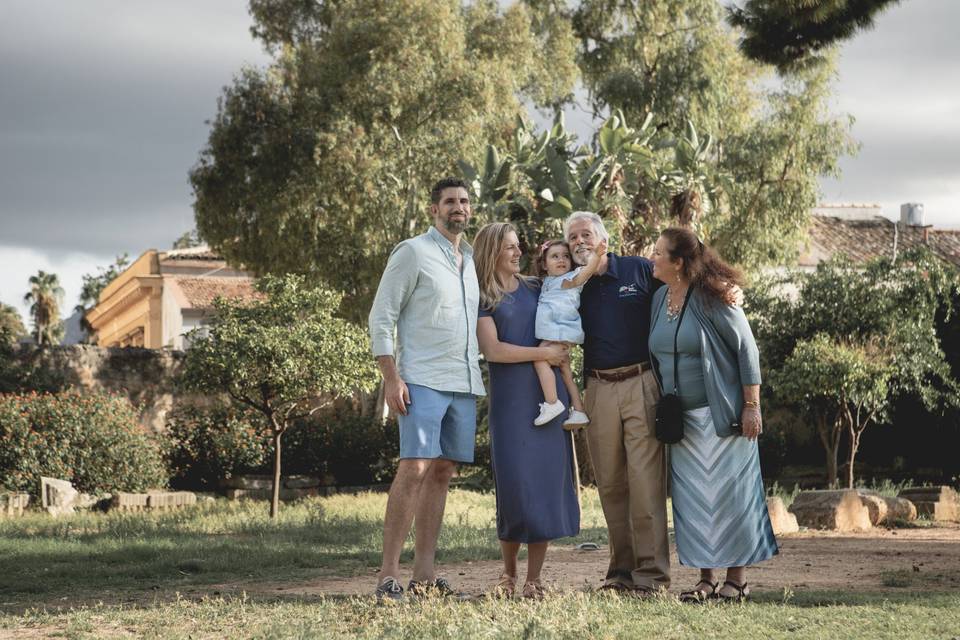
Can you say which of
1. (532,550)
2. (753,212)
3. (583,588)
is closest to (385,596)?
(532,550)

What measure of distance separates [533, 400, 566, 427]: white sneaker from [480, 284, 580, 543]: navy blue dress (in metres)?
0.06

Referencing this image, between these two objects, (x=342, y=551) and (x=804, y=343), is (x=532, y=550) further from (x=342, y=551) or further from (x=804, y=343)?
(x=804, y=343)

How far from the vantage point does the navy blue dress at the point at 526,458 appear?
591 cm

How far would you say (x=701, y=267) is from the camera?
19.5 ft

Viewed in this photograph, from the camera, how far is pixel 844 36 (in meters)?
9.17

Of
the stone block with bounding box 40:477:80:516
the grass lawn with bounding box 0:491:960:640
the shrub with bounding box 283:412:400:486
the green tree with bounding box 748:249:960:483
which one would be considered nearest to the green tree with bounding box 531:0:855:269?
the green tree with bounding box 748:249:960:483

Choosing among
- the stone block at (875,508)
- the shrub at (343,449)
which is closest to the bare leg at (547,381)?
the stone block at (875,508)

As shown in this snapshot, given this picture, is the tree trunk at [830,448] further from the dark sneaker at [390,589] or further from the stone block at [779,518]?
the dark sneaker at [390,589]

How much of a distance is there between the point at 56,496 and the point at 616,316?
33.5 feet

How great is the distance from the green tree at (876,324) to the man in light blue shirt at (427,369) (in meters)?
11.5

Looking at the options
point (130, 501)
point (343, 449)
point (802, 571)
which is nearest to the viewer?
point (802, 571)

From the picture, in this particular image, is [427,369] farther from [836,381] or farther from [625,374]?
[836,381]

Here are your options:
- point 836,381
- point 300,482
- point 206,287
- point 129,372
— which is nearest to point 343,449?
point 300,482

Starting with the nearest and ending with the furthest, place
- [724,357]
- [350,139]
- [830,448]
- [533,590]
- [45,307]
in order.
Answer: [533,590], [724,357], [830,448], [350,139], [45,307]
